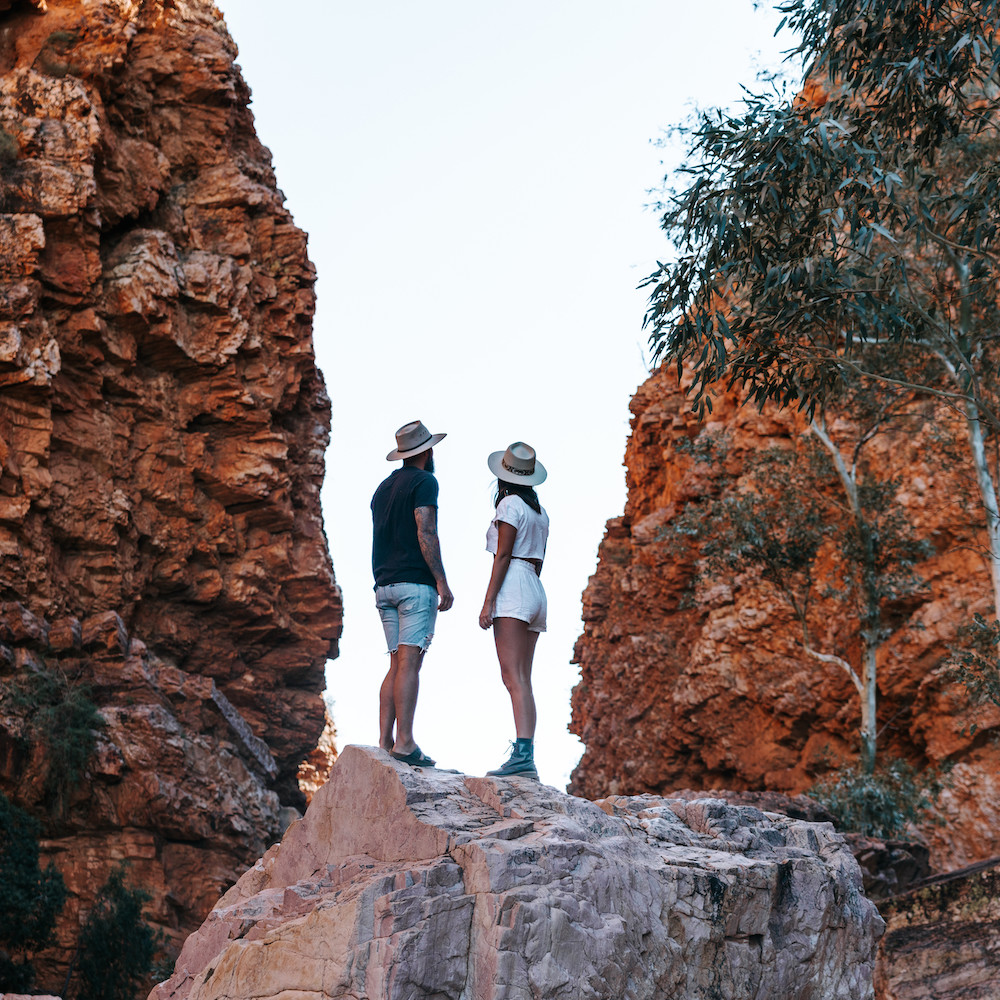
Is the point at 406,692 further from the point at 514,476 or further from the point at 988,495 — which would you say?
the point at 988,495

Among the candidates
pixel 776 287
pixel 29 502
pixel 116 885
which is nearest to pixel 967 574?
pixel 776 287

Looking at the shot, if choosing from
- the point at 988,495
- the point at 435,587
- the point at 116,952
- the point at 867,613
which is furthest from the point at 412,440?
the point at 867,613

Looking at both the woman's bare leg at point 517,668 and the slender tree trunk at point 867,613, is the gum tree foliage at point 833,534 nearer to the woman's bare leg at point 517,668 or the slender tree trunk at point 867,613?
the slender tree trunk at point 867,613

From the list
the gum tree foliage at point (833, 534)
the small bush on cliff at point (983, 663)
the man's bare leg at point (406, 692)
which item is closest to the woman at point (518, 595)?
the man's bare leg at point (406, 692)

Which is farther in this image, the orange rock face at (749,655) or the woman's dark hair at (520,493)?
the orange rock face at (749,655)

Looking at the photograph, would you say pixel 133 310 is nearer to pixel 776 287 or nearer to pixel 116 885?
pixel 116 885

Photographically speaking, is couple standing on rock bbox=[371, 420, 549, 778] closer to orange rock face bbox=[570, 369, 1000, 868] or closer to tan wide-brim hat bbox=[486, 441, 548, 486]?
tan wide-brim hat bbox=[486, 441, 548, 486]

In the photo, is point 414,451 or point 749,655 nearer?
point 414,451

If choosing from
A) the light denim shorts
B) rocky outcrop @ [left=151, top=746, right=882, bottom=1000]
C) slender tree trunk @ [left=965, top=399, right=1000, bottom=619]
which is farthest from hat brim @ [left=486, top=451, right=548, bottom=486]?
slender tree trunk @ [left=965, top=399, right=1000, bottom=619]

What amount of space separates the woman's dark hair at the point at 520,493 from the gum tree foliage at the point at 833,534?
1360 centimetres

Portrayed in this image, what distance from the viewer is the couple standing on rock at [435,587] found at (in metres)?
6.50

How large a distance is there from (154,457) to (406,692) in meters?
16.2

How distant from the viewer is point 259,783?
2025 cm

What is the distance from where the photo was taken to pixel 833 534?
21516 millimetres
